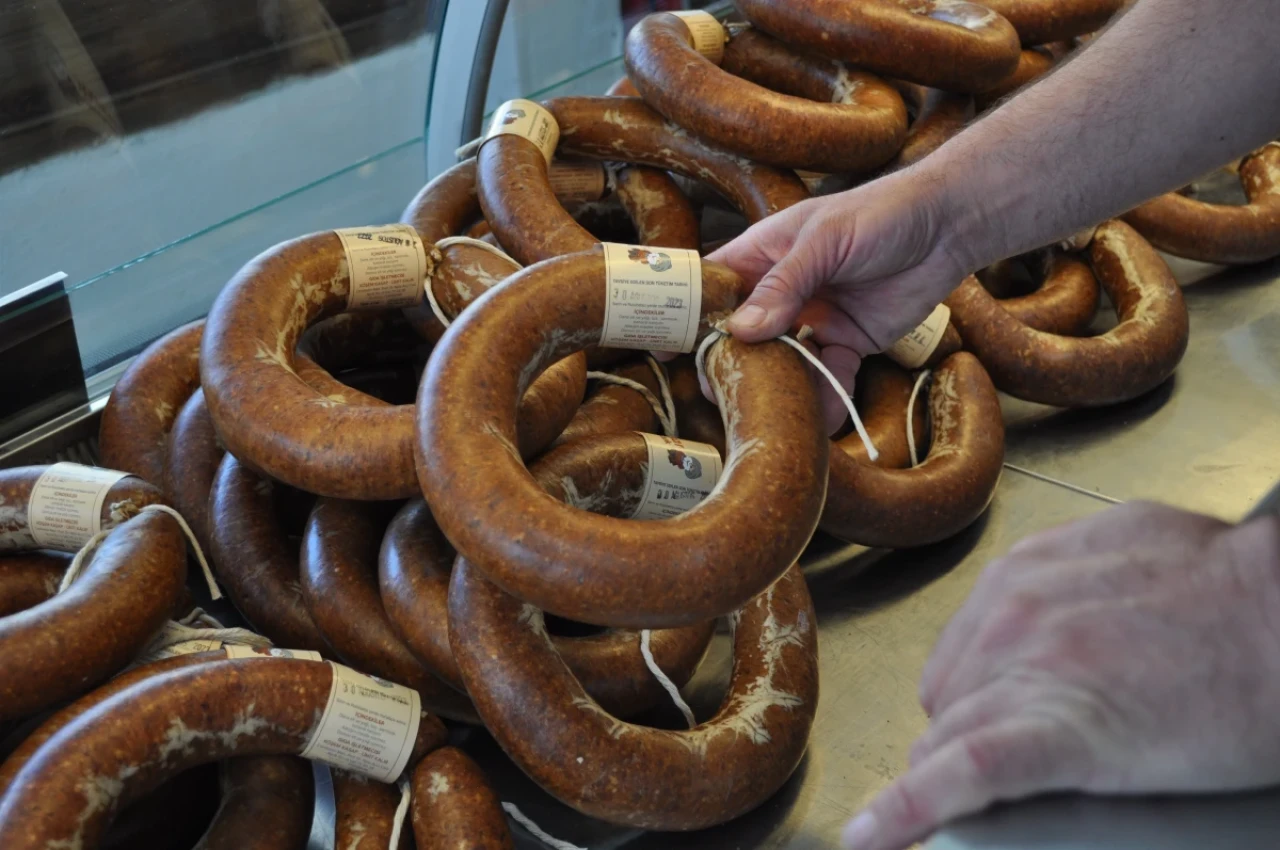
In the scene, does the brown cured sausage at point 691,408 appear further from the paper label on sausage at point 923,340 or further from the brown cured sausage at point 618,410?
the paper label on sausage at point 923,340

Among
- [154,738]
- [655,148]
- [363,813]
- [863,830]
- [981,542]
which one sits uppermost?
[863,830]

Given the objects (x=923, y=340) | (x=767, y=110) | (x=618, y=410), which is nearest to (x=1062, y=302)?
(x=923, y=340)

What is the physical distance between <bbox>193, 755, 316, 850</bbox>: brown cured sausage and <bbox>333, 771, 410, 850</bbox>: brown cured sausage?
0.12 ft

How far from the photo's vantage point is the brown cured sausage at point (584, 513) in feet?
3.98

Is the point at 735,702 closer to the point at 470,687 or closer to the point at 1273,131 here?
the point at 470,687

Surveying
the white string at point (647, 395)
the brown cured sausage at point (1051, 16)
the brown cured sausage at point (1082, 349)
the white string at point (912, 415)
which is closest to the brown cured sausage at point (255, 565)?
the white string at point (647, 395)

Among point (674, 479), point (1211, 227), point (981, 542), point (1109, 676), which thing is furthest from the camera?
point (1211, 227)

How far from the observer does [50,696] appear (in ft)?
4.33

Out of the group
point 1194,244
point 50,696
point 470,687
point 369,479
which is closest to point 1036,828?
point 470,687

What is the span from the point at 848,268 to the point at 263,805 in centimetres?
98

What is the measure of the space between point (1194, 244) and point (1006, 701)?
2381mm

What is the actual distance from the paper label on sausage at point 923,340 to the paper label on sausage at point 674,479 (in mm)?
563

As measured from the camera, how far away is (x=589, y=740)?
1347mm

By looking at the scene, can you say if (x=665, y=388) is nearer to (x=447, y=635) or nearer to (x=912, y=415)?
(x=912, y=415)
